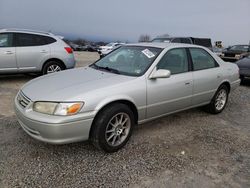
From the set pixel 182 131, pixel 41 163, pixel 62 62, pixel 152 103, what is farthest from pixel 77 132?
pixel 62 62

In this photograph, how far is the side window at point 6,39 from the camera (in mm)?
6992

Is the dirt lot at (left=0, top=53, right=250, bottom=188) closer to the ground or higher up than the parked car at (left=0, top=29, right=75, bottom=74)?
closer to the ground

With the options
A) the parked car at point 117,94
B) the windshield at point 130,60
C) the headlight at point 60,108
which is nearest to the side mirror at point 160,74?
the parked car at point 117,94

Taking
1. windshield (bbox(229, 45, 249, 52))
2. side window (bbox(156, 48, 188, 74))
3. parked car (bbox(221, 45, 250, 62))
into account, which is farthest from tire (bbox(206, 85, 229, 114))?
windshield (bbox(229, 45, 249, 52))

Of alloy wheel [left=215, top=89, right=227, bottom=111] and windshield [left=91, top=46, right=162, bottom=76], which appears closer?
windshield [left=91, top=46, right=162, bottom=76]

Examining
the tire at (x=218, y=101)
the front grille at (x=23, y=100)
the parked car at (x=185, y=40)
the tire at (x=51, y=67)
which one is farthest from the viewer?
the parked car at (x=185, y=40)

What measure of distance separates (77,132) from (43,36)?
215 inches

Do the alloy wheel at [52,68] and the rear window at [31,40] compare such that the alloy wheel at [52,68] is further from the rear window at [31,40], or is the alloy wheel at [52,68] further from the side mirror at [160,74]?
the side mirror at [160,74]

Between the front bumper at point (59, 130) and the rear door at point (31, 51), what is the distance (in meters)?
4.53

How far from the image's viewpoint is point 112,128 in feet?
11.1

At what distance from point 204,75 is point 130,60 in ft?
4.93

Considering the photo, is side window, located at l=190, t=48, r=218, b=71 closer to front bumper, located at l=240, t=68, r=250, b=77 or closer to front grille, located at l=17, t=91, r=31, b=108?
front grille, located at l=17, t=91, r=31, b=108

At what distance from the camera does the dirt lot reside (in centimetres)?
282

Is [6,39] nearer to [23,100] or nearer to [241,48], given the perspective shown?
[23,100]
